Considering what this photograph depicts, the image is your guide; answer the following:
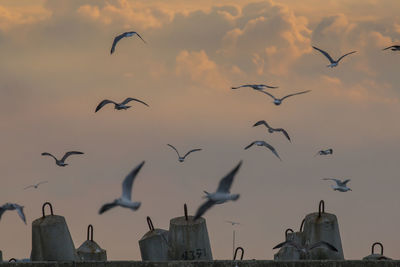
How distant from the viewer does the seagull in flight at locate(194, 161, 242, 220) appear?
1677 centimetres

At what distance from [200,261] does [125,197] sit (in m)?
2.30

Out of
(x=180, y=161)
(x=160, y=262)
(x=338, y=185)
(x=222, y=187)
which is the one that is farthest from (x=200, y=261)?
(x=180, y=161)

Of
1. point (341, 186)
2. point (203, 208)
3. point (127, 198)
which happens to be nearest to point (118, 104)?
point (341, 186)

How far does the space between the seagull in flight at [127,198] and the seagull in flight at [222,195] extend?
1.61m

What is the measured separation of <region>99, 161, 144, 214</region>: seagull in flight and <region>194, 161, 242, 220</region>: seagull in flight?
1.61m

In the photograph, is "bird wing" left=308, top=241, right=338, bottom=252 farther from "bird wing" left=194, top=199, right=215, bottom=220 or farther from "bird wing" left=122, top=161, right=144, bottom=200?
"bird wing" left=122, top=161, right=144, bottom=200

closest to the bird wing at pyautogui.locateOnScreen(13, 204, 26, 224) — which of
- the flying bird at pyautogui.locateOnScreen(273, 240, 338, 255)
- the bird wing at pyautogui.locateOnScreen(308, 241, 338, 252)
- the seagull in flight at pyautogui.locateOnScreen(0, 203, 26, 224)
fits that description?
the seagull in flight at pyautogui.locateOnScreen(0, 203, 26, 224)

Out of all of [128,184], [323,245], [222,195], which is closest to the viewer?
[222,195]

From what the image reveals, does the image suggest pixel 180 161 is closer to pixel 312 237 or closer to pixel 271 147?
pixel 271 147

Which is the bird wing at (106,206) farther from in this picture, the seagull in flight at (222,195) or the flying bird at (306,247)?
the flying bird at (306,247)

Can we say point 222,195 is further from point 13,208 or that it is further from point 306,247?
point 13,208

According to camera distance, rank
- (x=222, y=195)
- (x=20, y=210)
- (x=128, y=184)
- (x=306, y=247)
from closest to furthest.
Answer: (x=222, y=195) → (x=128, y=184) → (x=306, y=247) → (x=20, y=210)

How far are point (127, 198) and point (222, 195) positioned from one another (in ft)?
7.12

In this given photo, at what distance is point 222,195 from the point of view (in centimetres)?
1744
